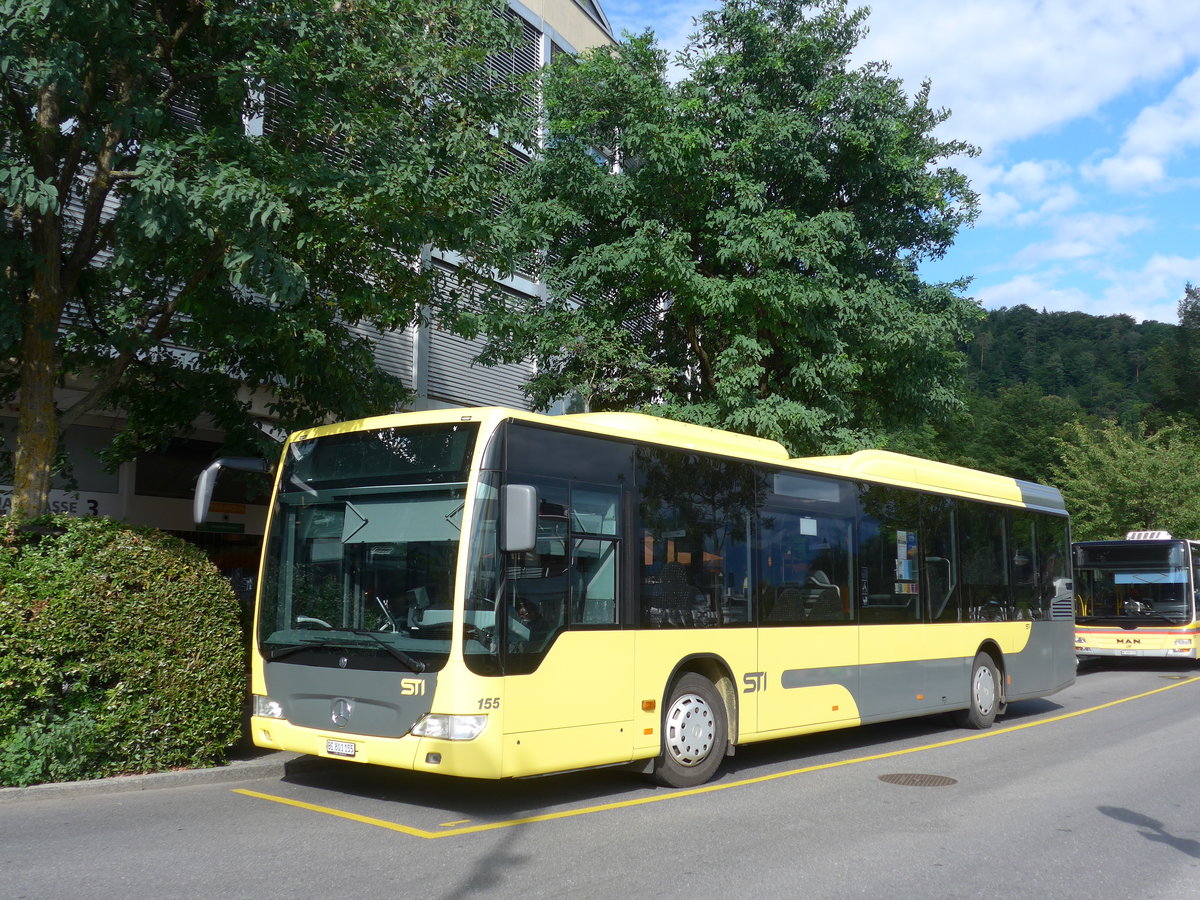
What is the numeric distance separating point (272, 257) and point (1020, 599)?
1076cm

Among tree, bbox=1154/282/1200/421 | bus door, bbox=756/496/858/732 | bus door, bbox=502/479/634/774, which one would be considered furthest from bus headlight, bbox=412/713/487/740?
tree, bbox=1154/282/1200/421

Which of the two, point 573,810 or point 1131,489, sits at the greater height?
point 1131,489

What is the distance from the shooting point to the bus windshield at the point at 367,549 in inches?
301

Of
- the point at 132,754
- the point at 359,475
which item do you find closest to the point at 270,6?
the point at 359,475

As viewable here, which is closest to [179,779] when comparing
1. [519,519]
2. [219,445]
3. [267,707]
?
[267,707]

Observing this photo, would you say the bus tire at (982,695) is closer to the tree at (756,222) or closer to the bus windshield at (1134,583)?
the tree at (756,222)

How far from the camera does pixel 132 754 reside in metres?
8.83

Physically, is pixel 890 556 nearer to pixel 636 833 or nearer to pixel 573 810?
pixel 573 810

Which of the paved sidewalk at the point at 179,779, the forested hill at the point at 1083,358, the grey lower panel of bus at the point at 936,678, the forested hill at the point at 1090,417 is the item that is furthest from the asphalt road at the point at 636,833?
the forested hill at the point at 1083,358

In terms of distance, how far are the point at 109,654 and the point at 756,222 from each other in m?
11.1

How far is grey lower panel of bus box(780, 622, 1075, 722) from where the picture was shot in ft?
36.3

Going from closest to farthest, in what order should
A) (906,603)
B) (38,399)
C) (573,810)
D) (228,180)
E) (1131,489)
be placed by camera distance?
(573,810) < (228,180) < (38,399) < (906,603) < (1131,489)

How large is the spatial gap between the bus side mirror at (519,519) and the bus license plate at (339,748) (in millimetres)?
1948

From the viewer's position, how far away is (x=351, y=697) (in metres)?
7.85
